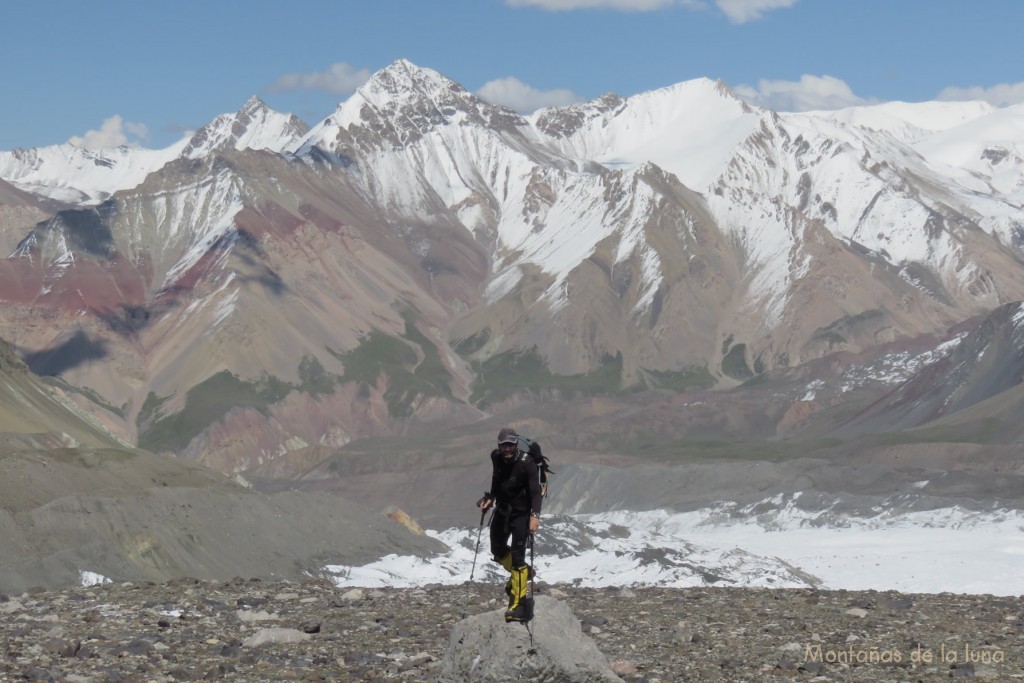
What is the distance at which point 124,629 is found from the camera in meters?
24.9

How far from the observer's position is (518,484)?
20.3 meters

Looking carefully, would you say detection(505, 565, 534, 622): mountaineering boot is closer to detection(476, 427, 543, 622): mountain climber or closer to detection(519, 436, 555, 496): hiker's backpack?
detection(476, 427, 543, 622): mountain climber

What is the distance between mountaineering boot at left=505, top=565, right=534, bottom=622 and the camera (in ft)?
64.6

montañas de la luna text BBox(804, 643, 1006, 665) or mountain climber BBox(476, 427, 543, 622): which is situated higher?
mountain climber BBox(476, 427, 543, 622)

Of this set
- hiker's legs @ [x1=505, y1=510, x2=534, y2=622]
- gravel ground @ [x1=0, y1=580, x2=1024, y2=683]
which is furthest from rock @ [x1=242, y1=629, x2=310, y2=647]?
hiker's legs @ [x1=505, y1=510, x2=534, y2=622]

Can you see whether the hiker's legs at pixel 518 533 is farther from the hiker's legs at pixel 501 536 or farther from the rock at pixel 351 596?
the rock at pixel 351 596

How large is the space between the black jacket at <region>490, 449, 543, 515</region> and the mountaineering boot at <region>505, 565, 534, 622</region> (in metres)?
0.81

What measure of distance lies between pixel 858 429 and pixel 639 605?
151084mm

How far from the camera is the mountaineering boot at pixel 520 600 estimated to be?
19.7 meters

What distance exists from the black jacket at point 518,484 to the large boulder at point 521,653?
4.34ft

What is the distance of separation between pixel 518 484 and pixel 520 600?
1.47 m

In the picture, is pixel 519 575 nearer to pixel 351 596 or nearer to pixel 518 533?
pixel 518 533

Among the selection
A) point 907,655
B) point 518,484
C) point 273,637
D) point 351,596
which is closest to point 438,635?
point 273,637

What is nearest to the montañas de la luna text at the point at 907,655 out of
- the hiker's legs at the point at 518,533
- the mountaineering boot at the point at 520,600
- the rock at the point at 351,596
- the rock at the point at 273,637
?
the mountaineering boot at the point at 520,600
